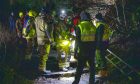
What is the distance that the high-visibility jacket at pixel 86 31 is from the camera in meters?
8.72

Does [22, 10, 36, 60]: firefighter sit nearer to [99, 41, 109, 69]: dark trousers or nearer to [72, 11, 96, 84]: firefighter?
[99, 41, 109, 69]: dark trousers

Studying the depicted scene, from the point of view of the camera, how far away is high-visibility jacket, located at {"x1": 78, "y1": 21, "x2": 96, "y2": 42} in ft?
28.6

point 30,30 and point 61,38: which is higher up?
point 30,30

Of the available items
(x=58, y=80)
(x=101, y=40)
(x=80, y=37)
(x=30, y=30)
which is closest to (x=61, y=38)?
(x=30, y=30)

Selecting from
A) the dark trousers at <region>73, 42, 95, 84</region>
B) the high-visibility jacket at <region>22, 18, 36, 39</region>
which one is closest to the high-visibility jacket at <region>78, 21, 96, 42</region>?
the dark trousers at <region>73, 42, 95, 84</region>

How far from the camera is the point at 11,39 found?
15.7 metres

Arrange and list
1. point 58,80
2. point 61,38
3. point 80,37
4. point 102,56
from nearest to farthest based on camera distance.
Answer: point 80,37 < point 102,56 < point 58,80 < point 61,38

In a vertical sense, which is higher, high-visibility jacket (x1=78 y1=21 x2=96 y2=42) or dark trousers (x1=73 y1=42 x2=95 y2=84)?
high-visibility jacket (x1=78 y1=21 x2=96 y2=42)

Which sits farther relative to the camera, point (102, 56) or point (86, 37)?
point (102, 56)

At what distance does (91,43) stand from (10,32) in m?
7.96

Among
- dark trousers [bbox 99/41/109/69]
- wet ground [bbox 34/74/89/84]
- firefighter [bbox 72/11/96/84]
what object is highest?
firefighter [bbox 72/11/96/84]

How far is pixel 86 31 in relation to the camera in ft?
28.6

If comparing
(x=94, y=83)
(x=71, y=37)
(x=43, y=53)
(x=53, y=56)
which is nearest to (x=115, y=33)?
(x=53, y=56)

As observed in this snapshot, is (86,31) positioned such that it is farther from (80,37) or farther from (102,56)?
(102,56)
